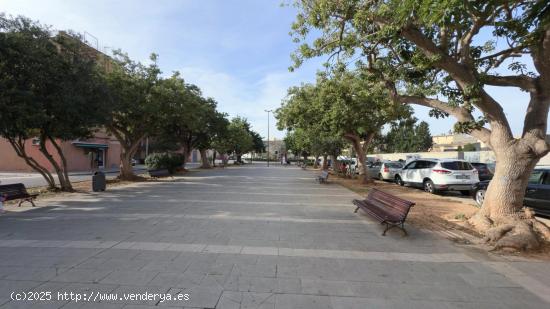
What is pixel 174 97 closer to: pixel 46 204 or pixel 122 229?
pixel 46 204

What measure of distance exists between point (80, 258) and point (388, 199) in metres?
6.25

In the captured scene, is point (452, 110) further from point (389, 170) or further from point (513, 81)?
point (389, 170)

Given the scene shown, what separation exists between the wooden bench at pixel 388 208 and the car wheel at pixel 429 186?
276 inches

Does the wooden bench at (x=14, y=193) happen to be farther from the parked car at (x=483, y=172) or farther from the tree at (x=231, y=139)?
the tree at (x=231, y=139)

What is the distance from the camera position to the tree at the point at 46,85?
10.1 m

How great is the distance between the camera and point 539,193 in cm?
905

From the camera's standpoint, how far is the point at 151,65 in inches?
755

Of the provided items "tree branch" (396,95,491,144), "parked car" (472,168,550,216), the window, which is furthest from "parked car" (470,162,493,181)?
"tree branch" (396,95,491,144)

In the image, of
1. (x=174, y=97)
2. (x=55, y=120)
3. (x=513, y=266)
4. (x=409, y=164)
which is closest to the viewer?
(x=513, y=266)

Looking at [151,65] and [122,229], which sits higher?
[151,65]

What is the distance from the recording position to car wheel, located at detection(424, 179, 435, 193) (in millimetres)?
14867

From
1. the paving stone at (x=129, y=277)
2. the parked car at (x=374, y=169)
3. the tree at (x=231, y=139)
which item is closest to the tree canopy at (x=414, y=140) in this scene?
the tree at (x=231, y=139)

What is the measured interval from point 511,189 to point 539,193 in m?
2.92

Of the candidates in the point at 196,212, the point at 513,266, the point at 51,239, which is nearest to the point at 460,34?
the point at 513,266
